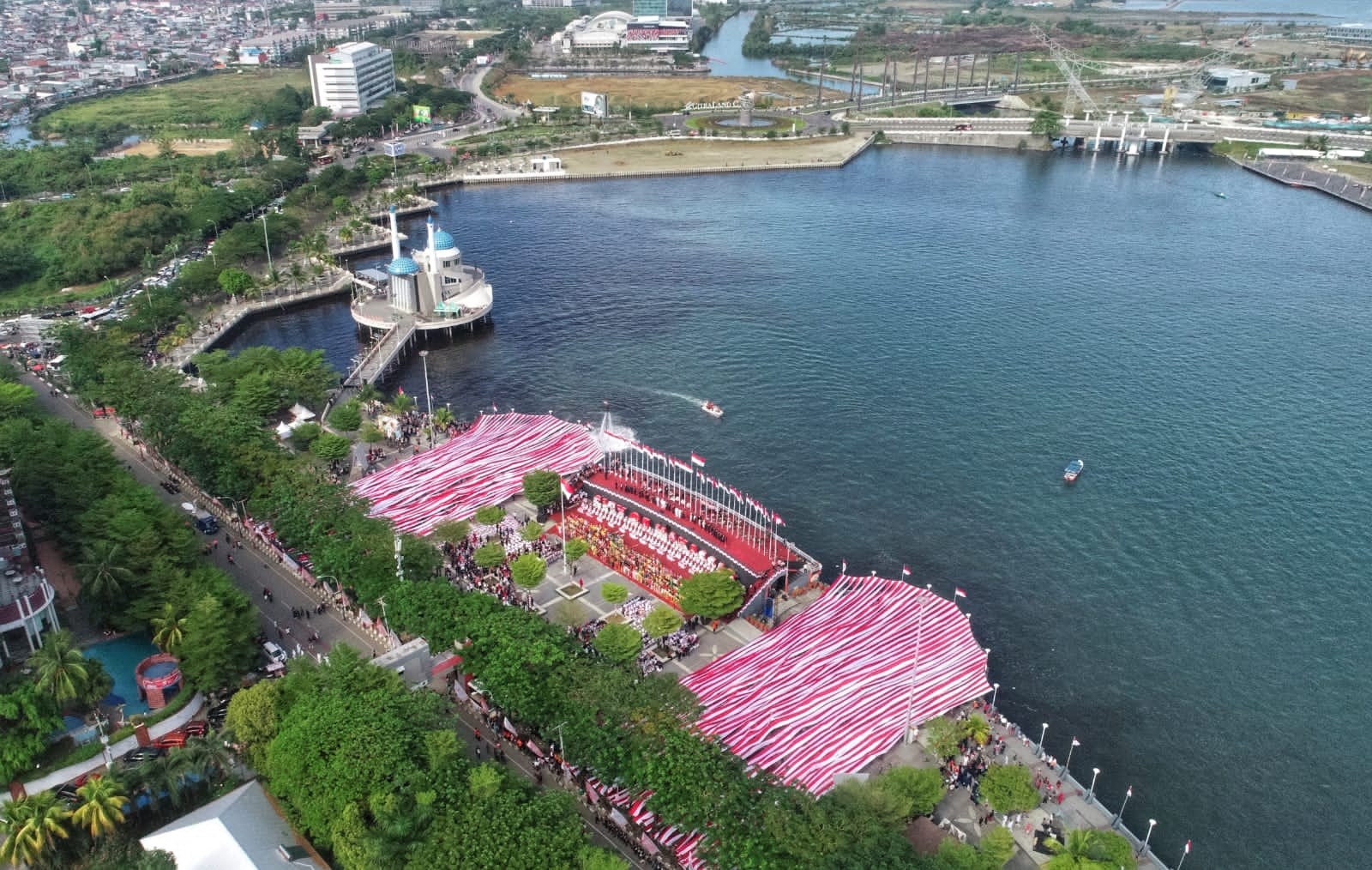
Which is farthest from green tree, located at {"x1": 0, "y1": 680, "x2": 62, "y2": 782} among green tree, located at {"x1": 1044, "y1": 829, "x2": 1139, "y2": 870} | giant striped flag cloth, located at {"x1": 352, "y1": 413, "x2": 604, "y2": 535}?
green tree, located at {"x1": 1044, "y1": 829, "x2": 1139, "y2": 870}

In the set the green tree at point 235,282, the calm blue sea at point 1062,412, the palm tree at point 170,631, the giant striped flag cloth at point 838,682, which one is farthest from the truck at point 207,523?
the green tree at point 235,282

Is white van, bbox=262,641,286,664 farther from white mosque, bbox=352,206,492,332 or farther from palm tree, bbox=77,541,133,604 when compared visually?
white mosque, bbox=352,206,492,332

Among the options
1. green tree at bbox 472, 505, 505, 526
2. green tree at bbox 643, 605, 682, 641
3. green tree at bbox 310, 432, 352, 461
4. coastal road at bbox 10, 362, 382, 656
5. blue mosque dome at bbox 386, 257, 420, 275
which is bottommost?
coastal road at bbox 10, 362, 382, 656

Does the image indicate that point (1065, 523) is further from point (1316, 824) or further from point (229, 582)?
point (229, 582)

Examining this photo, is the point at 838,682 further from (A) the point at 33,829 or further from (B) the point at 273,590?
(A) the point at 33,829

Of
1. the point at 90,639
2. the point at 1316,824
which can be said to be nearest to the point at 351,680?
the point at 90,639

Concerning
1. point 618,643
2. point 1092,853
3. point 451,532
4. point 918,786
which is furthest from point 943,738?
point 451,532
